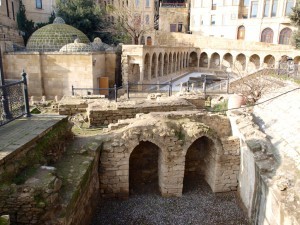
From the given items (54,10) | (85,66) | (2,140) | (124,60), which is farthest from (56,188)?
(54,10)

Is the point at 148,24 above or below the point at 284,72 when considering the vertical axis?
above

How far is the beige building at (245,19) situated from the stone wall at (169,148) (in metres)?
35.1

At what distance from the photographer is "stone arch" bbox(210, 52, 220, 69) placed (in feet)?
139

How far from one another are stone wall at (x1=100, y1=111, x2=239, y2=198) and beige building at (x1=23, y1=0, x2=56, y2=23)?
3020 cm

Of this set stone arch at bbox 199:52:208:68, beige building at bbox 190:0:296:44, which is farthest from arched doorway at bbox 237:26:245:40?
stone arch at bbox 199:52:208:68

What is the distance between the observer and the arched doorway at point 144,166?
10.7 metres

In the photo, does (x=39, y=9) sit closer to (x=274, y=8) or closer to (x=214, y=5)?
(x=214, y=5)

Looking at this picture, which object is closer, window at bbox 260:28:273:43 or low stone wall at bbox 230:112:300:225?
low stone wall at bbox 230:112:300:225

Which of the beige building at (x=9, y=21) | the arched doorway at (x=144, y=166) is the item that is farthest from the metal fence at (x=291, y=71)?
the beige building at (x=9, y=21)

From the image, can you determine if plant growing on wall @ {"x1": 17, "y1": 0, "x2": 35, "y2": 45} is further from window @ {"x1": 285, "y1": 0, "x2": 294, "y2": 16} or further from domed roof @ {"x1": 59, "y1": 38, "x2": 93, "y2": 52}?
window @ {"x1": 285, "y1": 0, "x2": 294, "y2": 16}

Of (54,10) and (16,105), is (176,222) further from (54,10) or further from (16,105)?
(54,10)

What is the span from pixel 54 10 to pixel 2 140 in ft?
111

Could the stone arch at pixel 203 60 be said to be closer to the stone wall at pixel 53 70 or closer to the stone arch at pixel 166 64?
the stone arch at pixel 166 64

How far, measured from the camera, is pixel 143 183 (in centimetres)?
1088
